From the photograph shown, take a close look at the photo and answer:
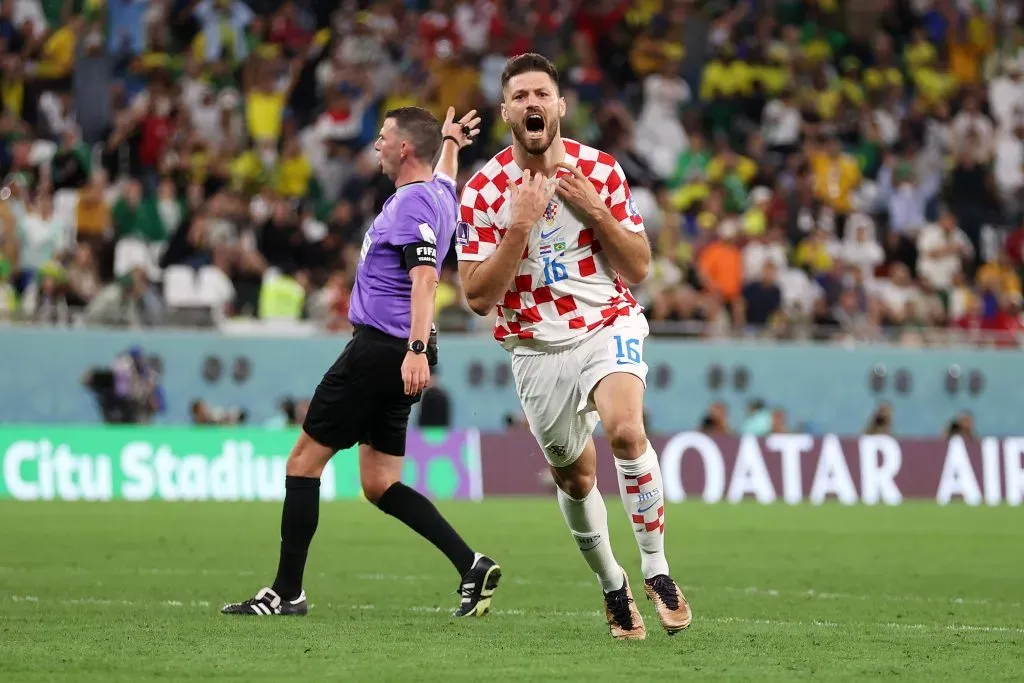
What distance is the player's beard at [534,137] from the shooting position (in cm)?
764

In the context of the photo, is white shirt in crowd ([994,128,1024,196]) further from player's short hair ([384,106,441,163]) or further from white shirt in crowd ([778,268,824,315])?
player's short hair ([384,106,441,163])

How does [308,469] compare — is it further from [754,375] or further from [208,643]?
[754,375]

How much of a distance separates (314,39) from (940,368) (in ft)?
32.3

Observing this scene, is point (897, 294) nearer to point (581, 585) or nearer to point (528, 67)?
point (581, 585)

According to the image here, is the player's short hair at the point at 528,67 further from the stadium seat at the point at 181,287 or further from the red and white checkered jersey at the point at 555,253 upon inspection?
the stadium seat at the point at 181,287

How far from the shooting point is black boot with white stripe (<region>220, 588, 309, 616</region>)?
8.73 m

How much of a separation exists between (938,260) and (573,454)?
1784 cm

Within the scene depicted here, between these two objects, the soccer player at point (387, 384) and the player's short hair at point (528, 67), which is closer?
the player's short hair at point (528, 67)

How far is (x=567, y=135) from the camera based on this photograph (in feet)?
79.5

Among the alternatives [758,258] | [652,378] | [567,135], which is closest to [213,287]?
[567,135]

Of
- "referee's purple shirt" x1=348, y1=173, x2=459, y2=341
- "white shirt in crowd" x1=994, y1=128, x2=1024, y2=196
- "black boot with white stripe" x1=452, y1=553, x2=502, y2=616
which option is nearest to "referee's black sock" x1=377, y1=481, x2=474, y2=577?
"black boot with white stripe" x1=452, y1=553, x2=502, y2=616

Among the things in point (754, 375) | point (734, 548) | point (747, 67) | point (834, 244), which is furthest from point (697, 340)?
point (734, 548)

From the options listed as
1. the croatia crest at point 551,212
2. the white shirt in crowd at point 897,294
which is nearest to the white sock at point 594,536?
the croatia crest at point 551,212

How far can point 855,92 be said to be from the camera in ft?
90.4
